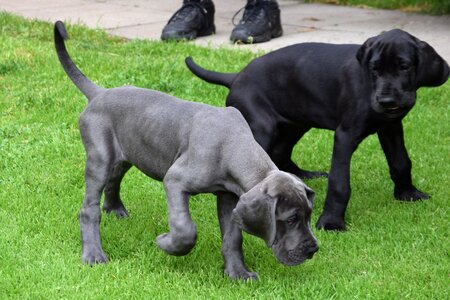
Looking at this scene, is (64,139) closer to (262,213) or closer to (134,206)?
(134,206)

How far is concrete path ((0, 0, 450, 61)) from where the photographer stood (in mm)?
9672

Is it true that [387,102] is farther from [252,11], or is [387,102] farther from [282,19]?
[282,19]

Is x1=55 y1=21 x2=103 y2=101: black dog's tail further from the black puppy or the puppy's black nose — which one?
the puppy's black nose

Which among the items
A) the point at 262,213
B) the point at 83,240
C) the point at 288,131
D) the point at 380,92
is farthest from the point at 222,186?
the point at 288,131

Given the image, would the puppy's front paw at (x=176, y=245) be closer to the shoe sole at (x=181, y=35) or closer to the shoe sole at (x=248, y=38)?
the shoe sole at (x=248, y=38)

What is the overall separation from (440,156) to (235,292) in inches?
109

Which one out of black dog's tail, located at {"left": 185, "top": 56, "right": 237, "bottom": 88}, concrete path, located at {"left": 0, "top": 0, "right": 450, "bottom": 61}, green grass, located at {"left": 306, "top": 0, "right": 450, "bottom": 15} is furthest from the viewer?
green grass, located at {"left": 306, "top": 0, "right": 450, "bottom": 15}

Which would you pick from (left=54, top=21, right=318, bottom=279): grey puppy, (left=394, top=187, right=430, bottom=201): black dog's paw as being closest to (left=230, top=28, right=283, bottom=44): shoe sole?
(left=394, top=187, right=430, bottom=201): black dog's paw

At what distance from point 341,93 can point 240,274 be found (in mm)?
1481

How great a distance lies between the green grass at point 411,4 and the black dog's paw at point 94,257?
23.9ft

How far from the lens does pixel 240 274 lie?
14.7ft

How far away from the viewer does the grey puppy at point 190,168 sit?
4.09 m

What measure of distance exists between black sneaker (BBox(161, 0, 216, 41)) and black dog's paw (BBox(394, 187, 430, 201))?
4.49 meters

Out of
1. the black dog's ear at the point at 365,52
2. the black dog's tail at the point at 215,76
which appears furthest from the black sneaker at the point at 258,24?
the black dog's ear at the point at 365,52
